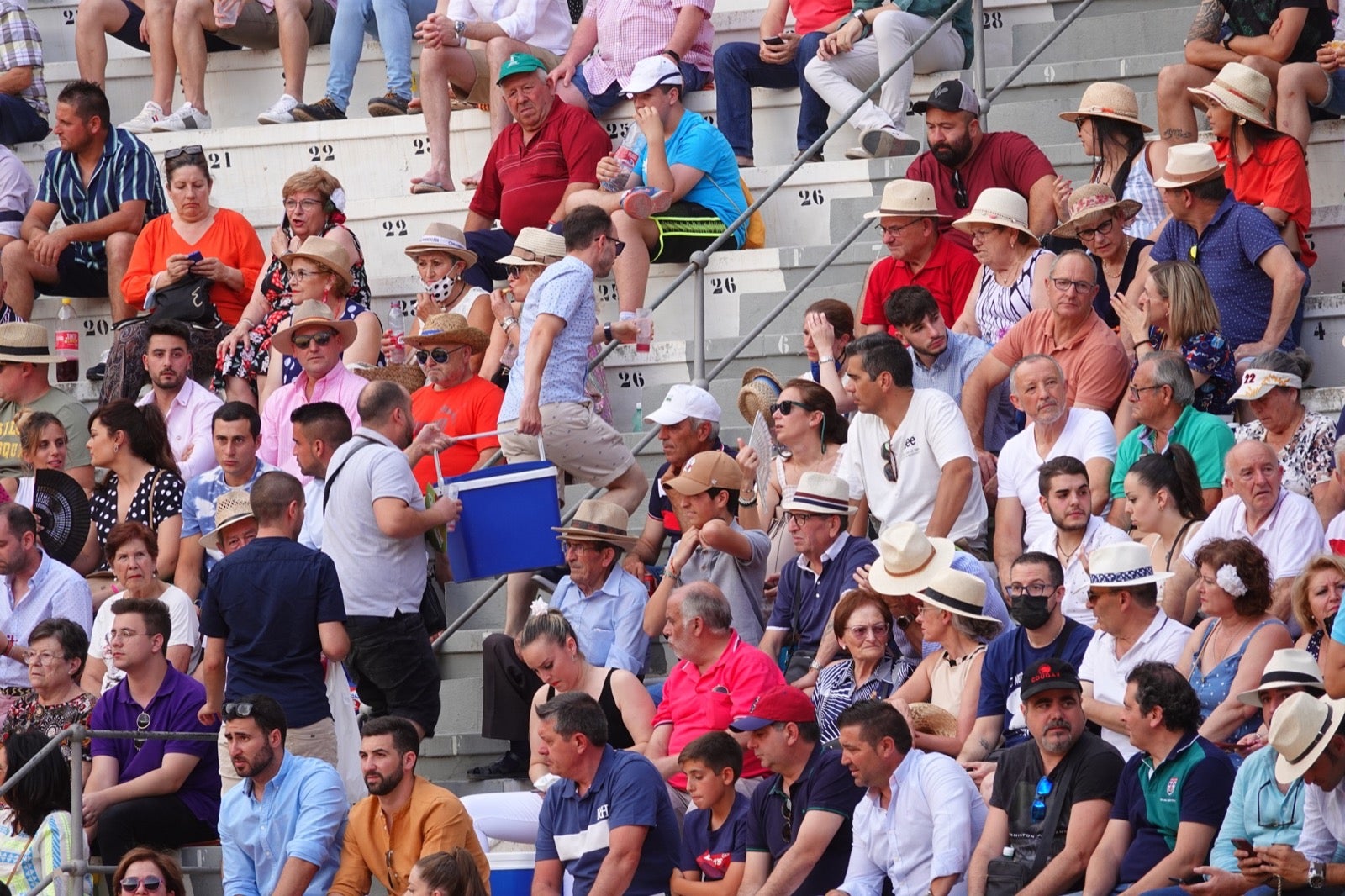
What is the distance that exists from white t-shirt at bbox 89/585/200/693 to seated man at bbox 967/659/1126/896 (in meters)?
3.68

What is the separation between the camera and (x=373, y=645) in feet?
29.9

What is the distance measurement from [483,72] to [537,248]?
2.59m

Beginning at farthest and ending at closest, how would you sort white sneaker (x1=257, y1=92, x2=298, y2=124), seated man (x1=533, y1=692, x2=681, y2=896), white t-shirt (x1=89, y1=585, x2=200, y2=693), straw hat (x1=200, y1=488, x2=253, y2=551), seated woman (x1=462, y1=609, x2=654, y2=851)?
white sneaker (x1=257, y1=92, x2=298, y2=124) → white t-shirt (x1=89, y1=585, x2=200, y2=693) → straw hat (x1=200, y1=488, x2=253, y2=551) → seated woman (x1=462, y1=609, x2=654, y2=851) → seated man (x1=533, y1=692, x2=681, y2=896)

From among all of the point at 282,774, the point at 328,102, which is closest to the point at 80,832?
the point at 282,774

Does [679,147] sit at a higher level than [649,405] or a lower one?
higher

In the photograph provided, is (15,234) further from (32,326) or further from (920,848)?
(920,848)

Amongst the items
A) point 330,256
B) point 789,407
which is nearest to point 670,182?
point 330,256

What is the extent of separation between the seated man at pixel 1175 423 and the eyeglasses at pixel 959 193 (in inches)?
75.4

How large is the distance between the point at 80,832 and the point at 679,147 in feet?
14.9

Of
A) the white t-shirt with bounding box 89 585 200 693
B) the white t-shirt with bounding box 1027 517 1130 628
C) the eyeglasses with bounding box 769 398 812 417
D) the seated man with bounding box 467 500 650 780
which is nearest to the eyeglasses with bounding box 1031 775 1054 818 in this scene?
the white t-shirt with bounding box 1027 517 1130 628

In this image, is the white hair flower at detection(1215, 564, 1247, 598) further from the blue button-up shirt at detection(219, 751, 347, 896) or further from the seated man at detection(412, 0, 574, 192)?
the seated man at detection(412, 0, 574, 192)

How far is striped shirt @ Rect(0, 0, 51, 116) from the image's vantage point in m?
13.5

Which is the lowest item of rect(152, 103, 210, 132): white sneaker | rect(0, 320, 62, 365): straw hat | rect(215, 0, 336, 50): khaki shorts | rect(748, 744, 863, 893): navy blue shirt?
rect(748, 744, 863, 893): navy blue shirt

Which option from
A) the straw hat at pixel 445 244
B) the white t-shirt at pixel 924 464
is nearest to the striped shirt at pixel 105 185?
the straw hat at pixel 445 244
